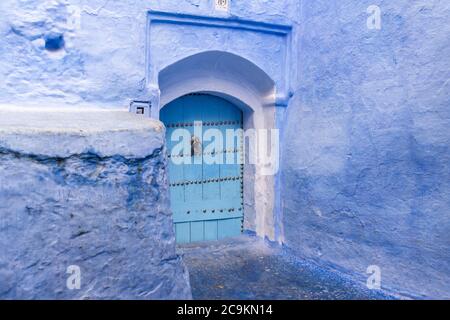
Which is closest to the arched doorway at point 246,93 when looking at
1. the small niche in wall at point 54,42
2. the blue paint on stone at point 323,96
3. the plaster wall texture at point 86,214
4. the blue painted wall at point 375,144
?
the blue paint on stone at point 323,96

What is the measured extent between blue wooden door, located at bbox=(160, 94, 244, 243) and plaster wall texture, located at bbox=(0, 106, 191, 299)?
5.84 feet

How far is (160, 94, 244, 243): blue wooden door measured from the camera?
3777mm

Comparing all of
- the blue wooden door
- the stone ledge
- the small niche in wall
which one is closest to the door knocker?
the blue wooden door

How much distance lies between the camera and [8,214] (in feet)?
5.41

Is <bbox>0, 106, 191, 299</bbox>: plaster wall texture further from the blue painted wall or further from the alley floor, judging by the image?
the blue painted wall

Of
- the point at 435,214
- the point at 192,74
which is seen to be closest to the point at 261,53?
the point at 192,74

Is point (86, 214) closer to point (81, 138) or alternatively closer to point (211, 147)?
point (81, 138)

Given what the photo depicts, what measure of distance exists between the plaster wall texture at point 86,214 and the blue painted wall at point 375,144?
1.48 meters

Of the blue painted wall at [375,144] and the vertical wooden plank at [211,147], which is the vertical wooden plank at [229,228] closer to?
the vertical wooden plank at [211,147]

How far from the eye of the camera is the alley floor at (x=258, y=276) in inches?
105

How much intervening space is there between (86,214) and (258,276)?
5.39 feet

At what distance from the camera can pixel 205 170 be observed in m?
3.89
